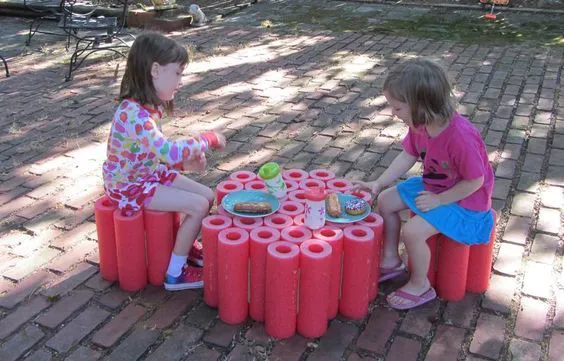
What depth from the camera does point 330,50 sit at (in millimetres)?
6891

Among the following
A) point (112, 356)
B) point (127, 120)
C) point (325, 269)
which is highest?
point (127, 120)

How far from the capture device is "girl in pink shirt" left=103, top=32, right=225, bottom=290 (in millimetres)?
2611

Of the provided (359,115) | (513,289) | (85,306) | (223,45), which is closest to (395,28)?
(223,45)

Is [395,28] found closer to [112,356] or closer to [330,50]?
[330,50]

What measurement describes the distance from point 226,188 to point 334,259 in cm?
70

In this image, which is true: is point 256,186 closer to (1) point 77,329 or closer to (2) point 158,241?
(2) point 158,241

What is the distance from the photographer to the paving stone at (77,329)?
249 cm

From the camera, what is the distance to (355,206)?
273cm

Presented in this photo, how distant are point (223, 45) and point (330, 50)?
126cm

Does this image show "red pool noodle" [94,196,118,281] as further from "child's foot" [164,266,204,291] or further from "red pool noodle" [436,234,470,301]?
"red pool noodle" [436,234,470,301]

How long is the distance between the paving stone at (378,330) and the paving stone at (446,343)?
0.18 m

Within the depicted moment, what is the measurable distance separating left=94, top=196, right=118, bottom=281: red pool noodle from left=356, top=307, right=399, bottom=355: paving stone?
1.19m

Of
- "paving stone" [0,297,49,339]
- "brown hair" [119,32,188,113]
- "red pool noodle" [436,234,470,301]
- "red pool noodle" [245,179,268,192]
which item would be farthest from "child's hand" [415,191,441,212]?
"paving stone" [0,297,49,339]

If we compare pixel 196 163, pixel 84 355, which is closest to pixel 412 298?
pixel 196 163
